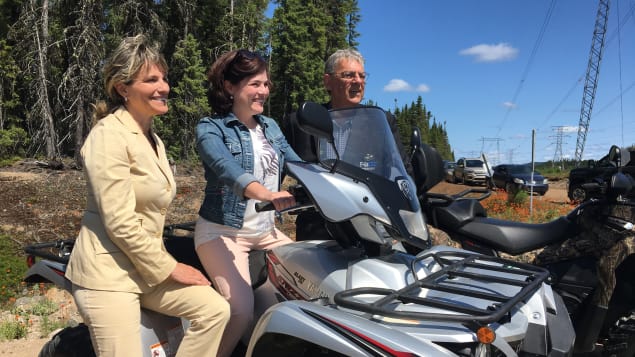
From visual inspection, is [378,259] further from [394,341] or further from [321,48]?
[321,48]

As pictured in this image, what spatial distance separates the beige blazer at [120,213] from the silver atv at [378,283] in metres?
0.58

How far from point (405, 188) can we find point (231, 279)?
41.2 inches

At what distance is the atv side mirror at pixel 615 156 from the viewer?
3863 mm

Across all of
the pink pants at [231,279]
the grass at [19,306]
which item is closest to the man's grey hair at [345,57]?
the pink pants at [231,279]

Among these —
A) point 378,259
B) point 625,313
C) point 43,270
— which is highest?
point 378,259

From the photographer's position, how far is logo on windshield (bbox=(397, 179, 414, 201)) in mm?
2352

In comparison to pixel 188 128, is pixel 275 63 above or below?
above

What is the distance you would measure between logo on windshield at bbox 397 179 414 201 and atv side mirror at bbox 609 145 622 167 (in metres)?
2.43

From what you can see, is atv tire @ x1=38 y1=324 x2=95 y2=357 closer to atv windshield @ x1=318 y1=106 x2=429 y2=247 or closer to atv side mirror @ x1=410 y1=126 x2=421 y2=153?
atv windshield @ x1=318 y1=106 x2=429 y2=247

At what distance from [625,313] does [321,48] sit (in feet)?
123

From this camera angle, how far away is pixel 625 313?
3.53 m

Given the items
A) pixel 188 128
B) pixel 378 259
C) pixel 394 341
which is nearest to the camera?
pixel 394 341

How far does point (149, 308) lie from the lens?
2.49 metres

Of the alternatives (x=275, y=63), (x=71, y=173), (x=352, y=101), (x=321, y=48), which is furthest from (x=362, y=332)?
(x=321, y=48)
